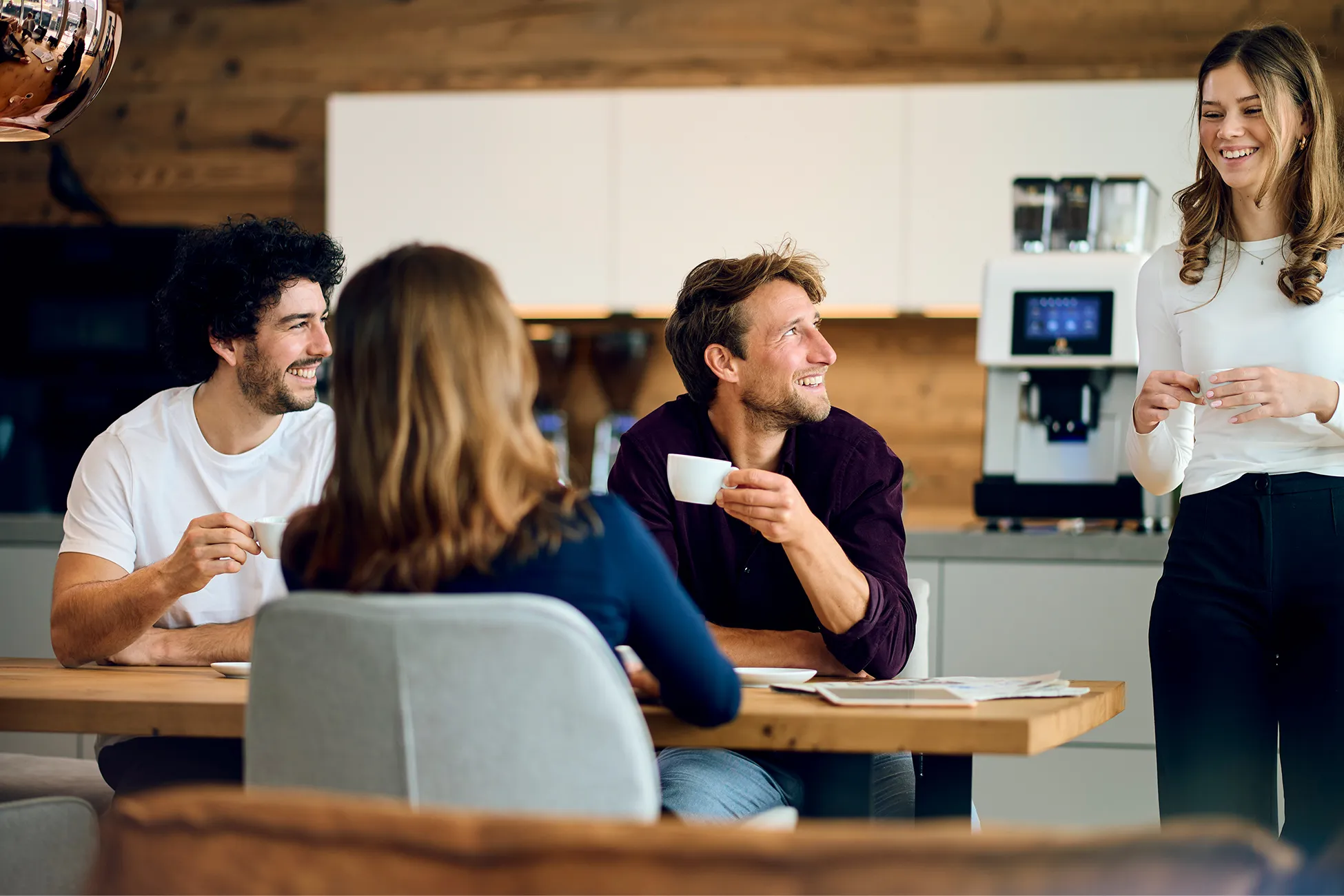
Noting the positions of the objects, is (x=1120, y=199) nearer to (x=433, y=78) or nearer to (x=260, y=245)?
(x=260, y=245)

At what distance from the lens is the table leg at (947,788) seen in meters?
1.50

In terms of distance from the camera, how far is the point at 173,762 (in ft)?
5.88

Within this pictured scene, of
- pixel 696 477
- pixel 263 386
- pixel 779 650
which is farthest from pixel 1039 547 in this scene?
pixel 263 386

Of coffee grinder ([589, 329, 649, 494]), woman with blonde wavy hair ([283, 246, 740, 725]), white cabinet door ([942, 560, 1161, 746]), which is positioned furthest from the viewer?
coffee grinder ([589, 329, 649, 494])

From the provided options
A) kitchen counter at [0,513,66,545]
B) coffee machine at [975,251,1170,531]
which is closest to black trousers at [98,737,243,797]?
kitchen counter at [0,513,66,545]

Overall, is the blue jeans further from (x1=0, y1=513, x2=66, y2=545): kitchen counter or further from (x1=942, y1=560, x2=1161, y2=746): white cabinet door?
(x1=0, y1=513, x2=66, y2=545): kitchen counter

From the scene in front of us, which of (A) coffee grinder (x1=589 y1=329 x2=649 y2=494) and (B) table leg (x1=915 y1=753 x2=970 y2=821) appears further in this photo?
(A) coffee grinder (x1=589 y1=329 x2=649 y2=494)

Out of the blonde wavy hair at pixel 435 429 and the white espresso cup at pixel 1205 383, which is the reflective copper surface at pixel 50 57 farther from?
the white espresso cup at pixel 1205 383

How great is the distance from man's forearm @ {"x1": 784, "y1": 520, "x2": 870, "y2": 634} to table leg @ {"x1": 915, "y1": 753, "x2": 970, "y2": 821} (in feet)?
0.72

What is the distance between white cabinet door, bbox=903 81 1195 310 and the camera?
3.77m

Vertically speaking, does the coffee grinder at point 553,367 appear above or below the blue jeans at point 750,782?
above

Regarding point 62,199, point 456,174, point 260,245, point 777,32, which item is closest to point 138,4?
point 62,199

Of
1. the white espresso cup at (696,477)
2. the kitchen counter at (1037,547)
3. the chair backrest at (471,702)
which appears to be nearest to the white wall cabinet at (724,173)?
the kitchen counter at (1037,547)

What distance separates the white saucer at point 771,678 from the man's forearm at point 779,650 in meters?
0.12
